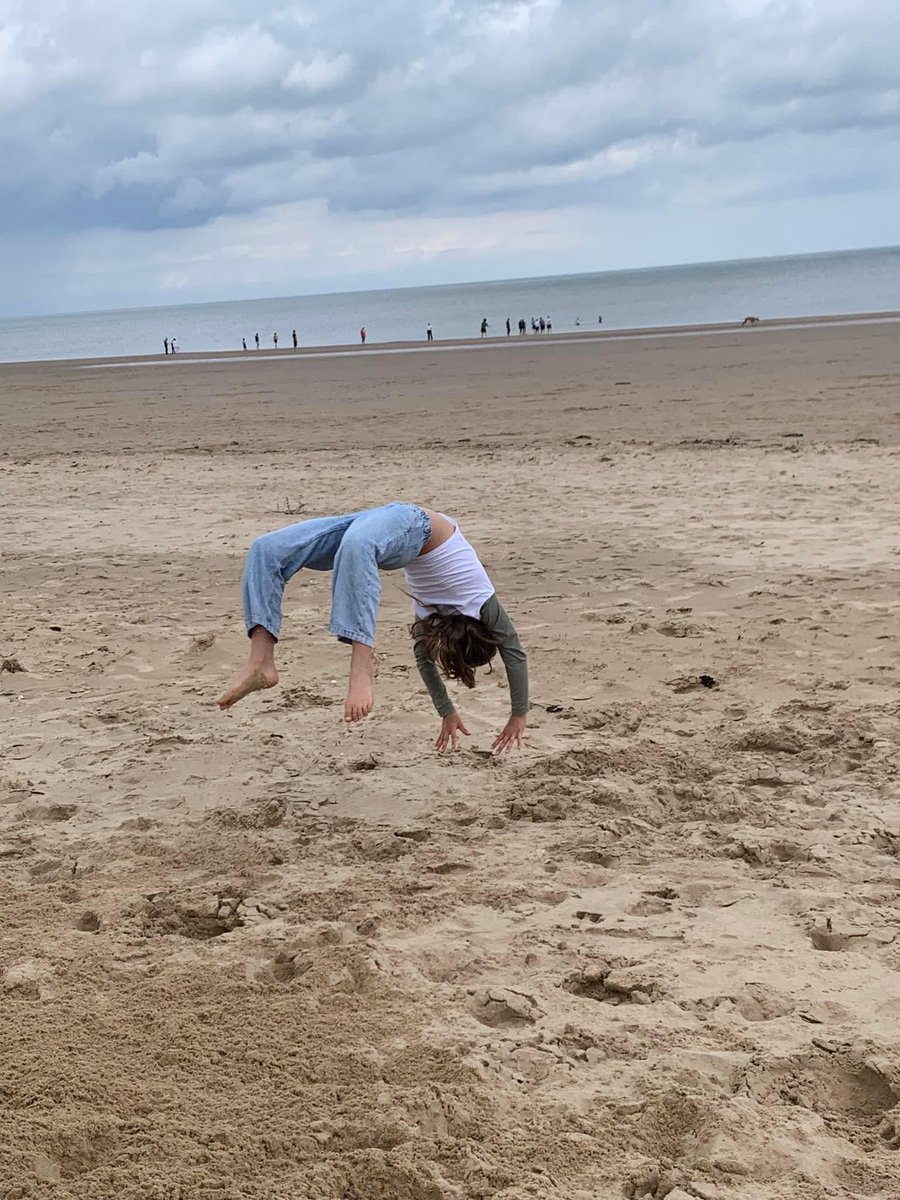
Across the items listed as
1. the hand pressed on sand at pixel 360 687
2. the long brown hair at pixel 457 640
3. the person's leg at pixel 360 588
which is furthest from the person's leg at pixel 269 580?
the long brown hair at pixel 457 640

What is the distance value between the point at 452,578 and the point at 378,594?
0.46 metres

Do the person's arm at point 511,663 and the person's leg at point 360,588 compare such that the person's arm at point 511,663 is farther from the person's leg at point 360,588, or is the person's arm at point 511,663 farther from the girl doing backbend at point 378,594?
the person's leg at point 360,588

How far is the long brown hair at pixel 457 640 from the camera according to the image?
4.64 metres

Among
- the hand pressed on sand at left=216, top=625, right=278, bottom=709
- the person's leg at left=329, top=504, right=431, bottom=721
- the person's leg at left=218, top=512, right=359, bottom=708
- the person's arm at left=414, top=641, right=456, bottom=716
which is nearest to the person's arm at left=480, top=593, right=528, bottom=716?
the person's arm at left=414, top=641, right=456, bottom=716

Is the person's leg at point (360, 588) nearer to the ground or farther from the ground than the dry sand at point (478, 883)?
farther from the ground

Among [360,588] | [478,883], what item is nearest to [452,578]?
[360,588]

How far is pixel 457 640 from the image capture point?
4641 millimetres

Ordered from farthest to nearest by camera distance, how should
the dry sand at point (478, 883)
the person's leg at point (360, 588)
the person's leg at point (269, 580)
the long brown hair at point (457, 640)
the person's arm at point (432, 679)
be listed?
the person's arm at point (432, 679)
the long brown hair at point (457, 640)
the person's leg at point (269, 580)
the person's leg at point (360, 588)
the dry sand at point (478, 883)

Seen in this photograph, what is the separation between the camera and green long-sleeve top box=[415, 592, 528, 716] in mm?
4711

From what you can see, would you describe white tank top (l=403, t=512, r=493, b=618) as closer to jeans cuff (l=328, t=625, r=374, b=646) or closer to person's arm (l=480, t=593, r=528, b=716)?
person's arm (l=480, t=593, r=528, b=716)

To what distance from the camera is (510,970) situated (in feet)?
11.9

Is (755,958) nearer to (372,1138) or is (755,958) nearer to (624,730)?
(372,1138)

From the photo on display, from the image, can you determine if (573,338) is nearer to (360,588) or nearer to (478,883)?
(360,588)

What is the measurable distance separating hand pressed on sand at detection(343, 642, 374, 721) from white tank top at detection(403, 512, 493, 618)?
0.51m
